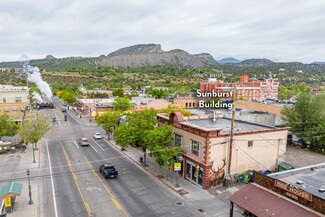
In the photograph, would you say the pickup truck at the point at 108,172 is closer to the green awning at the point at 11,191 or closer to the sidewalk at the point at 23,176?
the sidewalk at the point at 23,176

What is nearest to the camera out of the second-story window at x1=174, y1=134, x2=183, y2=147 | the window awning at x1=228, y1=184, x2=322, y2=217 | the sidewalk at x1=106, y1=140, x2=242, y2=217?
the window awning at x1=228, y1=184, x2=322, y2=217

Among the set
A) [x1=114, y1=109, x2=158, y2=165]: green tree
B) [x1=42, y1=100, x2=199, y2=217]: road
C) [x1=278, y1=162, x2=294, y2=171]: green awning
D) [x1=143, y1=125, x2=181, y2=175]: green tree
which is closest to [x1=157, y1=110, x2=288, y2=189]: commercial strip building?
[x1=278, y1=162, x2=294, y2=171]: green awning

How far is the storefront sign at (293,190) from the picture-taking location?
50.6 feet

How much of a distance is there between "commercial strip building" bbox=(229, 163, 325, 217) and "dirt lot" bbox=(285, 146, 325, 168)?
1449 cm

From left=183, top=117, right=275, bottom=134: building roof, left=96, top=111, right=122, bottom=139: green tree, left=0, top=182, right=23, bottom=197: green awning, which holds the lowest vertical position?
left=0, top=182, right=23, bottom=197: green awning

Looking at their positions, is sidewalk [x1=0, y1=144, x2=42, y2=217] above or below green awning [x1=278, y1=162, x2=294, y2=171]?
below

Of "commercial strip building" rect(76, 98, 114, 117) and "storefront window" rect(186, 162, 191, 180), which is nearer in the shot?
"storefront window" rect(186, 162, 191, 180)

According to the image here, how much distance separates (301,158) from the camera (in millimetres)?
36375

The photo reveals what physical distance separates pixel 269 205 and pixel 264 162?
46.6 feet

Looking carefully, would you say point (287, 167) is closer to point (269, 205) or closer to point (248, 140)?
point (248, 140)

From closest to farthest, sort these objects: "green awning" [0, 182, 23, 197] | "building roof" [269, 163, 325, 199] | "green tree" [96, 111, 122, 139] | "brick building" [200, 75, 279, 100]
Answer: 1. "building roof" [269, 163, 325, 199]
2. "green awning" [0, 182, 23, 197]
3. "green tree" [96, 111, 122, 139]
4. "brick building" [200, 75, 279, 100]

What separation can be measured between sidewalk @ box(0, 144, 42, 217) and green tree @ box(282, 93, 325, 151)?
36864mm

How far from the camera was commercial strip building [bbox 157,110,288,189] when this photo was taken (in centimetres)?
2627

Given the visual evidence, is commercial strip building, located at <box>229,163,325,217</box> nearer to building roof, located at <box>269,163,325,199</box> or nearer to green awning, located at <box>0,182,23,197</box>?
building roof, located at <box>269,163,325,199</box>
